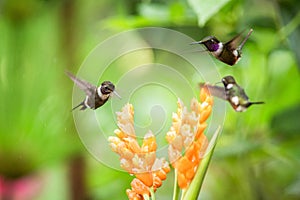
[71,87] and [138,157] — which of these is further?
[71,87]

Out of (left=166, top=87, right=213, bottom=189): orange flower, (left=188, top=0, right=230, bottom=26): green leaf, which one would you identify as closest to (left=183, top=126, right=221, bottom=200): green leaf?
(left=166, top=87, right=213, bottom=189): orange flower

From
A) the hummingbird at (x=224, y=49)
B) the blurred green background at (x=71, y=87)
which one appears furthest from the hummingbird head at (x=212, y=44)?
the blurred green background at (x=71, y=87)

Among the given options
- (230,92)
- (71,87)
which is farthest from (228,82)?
(71,87)

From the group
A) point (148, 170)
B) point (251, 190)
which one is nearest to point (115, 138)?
point (148, 170)

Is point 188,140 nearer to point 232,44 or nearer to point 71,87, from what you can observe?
point 232,44

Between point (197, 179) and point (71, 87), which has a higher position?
point (71, 87)

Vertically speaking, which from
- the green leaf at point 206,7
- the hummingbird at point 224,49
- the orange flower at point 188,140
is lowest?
the orange flower at point 188,140

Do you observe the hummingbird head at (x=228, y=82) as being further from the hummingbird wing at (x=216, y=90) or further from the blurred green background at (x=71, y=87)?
the blurred green background at (x=71, y=87)
